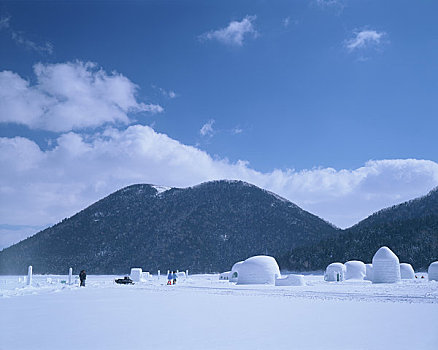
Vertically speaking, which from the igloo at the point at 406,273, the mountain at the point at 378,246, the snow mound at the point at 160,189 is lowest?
the igloo at the point at 406,273

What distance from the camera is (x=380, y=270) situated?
39.5m

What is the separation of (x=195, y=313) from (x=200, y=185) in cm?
15639

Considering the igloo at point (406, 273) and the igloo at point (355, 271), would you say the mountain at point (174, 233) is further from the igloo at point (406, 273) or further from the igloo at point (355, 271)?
the igloo at point (355, 271)

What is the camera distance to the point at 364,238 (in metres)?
93.6

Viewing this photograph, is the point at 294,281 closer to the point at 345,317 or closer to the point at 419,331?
the point at 345,317

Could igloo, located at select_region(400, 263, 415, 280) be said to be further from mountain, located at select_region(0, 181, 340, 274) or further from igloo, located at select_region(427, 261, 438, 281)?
mountain, located at select_region(0, 181, 340, 274)

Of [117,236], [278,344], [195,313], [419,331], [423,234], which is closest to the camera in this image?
[278,344]

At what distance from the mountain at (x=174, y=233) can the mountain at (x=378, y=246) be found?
61.4ft

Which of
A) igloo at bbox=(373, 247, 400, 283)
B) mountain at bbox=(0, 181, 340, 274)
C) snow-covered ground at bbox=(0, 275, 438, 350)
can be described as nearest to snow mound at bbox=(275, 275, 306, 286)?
igloo at bbox=(373, 247, 400, 283)

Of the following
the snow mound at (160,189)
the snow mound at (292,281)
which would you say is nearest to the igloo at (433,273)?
the snow mound at (292,281)

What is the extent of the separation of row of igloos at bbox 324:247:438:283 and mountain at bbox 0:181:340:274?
63.0 metres

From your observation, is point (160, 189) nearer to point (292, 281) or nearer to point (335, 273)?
point (335, 273)

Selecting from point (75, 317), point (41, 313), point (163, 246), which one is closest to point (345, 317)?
point (75, 317)

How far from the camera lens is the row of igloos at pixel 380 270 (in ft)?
129
